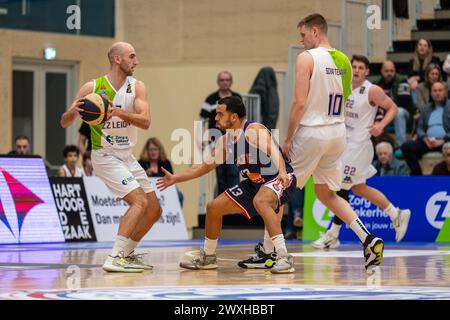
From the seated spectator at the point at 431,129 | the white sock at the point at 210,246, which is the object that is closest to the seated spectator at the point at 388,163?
the seated spectator at the point at 431,129

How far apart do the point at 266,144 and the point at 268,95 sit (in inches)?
420

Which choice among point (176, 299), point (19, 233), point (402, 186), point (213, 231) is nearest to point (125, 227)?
point (213, 231)

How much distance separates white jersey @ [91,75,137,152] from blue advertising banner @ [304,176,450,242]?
23.8ft

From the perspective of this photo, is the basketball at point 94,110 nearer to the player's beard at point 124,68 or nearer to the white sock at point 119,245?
the player's beard at point 124,68

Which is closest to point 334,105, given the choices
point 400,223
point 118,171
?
point 118,171

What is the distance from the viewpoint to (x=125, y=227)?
1025 centimetres

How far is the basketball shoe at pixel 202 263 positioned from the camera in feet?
34.7

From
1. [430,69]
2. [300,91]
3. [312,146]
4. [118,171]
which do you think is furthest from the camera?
[430,69]

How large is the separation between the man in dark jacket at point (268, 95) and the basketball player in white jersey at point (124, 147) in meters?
9.90

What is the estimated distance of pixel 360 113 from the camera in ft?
50.4

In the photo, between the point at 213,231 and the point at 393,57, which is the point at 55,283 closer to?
Result: the point at 213,231

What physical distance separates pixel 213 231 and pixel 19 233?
616 centimetres

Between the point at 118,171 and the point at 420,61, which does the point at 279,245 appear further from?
the point at 420,61

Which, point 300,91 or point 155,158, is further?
point 155,158
